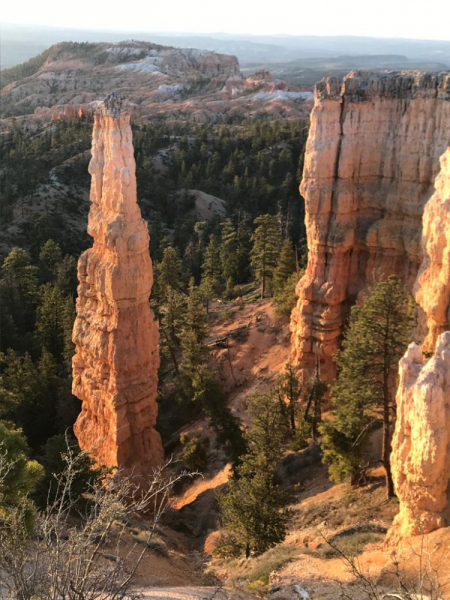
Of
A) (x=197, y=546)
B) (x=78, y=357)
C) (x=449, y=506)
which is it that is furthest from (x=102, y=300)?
(x=449, y=506)

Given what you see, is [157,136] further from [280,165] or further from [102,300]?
[102,300]

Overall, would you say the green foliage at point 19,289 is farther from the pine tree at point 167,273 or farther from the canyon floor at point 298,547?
the canyon floor at point 298,547

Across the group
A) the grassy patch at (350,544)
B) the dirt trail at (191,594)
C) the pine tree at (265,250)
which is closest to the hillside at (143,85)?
the pine tree at (265,250)

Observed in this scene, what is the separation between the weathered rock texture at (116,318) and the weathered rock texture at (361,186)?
26.6 ft

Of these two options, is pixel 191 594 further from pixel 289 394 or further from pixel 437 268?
pixel 289 394

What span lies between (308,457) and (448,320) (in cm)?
947

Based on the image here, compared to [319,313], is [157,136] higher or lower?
higher

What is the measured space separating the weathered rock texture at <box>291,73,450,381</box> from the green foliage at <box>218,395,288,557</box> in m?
8.22

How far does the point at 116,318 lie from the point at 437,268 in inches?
459

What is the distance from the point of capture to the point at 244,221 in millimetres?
64625

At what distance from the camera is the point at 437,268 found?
17547mm

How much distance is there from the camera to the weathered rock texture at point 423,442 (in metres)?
13.2

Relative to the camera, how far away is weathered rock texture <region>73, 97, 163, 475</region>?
2153cm

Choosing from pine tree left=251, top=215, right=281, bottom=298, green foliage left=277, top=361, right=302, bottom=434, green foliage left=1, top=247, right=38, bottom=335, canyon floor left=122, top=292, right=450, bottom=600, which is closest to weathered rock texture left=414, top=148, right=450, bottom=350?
canyon floor left=122, top=292, right=450, bottom=600
